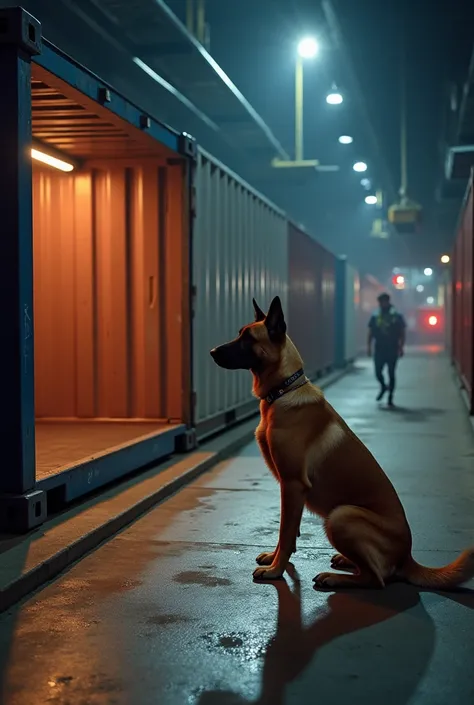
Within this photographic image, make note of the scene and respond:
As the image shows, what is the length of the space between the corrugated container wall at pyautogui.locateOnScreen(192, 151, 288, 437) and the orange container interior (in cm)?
34

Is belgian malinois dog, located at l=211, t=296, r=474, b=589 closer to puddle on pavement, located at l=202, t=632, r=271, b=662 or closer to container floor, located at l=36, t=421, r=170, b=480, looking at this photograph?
puddle on pavement, located at l=202, t=632, r=271, b=662

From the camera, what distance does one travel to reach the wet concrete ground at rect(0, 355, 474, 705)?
11.5ft

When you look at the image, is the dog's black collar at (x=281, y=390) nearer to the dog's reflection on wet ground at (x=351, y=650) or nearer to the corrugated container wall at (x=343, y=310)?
the dog's reflection on wet ground at (x=351, y=650)

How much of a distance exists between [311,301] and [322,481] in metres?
14.6

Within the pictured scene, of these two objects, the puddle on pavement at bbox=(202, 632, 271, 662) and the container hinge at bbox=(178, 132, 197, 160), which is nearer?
the puddle on pavement at bbox=(202, 632, 271, 662)

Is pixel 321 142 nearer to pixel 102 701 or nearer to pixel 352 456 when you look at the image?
pixel 352 456

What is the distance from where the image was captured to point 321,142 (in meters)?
25.2

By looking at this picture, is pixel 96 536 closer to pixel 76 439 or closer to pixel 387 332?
pixel 76 439

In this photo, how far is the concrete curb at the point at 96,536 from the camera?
4641mm

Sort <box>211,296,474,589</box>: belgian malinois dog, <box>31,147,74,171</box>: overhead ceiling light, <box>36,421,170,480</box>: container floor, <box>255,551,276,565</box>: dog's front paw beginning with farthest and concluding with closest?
<box>31,147,74,171</box>: overhead ceiling light, <box>36,421,170,480</box>: container floor, <box>255,551,276,565</box>: dog's front paw, <box>211,296,474,589</box>: belgian malinois dog

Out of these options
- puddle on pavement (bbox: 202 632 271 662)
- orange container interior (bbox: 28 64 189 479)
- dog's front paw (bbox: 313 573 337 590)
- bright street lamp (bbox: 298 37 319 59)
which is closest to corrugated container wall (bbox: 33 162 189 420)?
orange container interior (bbox: 28 64 189 479)

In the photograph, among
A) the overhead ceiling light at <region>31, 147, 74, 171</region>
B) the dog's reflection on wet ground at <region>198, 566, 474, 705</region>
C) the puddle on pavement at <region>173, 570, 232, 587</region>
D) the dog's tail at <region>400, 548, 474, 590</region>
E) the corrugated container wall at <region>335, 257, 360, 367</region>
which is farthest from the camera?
the corrugated container wall at <region>335, 257, 360, 367</region>

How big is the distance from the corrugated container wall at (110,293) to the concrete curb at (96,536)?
863 millimetres

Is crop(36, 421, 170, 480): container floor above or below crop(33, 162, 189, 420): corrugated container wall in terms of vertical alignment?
below
